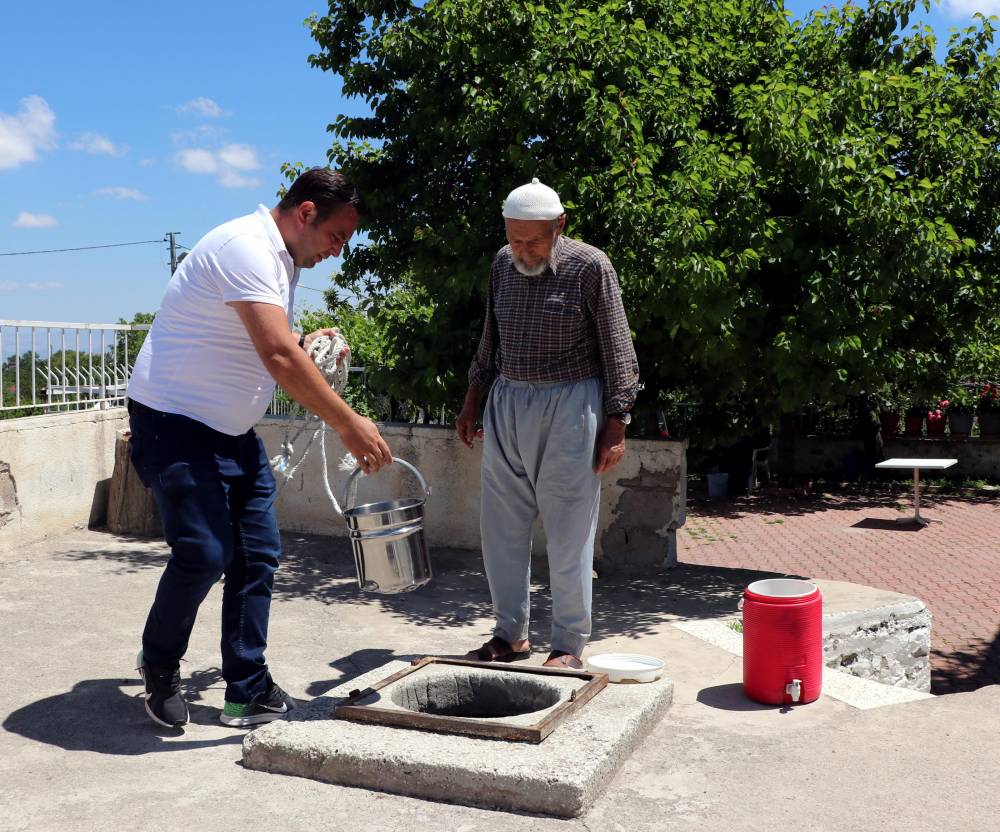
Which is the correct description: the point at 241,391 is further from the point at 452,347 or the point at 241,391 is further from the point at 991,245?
the point at 991,245

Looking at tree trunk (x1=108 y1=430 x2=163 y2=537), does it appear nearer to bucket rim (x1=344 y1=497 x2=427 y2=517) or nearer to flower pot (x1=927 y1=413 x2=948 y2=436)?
bucket rim (x1=344 y1=497 x2=427 y2=517)

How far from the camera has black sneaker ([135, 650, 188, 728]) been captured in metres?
3.45

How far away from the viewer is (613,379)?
4035mm

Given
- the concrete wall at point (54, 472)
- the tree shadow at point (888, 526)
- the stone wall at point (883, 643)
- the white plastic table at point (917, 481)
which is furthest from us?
the white plastic table at point (917, 481)

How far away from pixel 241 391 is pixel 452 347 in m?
3.54

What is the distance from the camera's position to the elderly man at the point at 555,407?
400cm

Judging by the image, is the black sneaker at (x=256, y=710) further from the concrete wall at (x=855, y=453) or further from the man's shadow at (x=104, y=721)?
the concrete wall at (x=855, y=453)

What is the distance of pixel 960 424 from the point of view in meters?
16.8

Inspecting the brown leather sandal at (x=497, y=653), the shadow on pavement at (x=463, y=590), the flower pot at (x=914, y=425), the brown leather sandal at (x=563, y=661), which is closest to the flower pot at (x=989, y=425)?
the flower pot at (x=914, y=425)

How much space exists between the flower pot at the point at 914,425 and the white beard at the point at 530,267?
48.5 feet

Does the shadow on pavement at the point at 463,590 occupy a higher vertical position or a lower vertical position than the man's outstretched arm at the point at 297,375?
lower

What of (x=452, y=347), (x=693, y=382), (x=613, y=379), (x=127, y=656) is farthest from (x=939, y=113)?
(x=127, y=656)

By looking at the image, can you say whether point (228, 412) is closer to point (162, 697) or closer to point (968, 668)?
point (162, 697)

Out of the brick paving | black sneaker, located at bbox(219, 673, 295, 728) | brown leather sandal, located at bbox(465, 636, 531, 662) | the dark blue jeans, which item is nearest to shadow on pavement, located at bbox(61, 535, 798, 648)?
brown leather sandal, located at bbox(465, 636, 531, 662)
